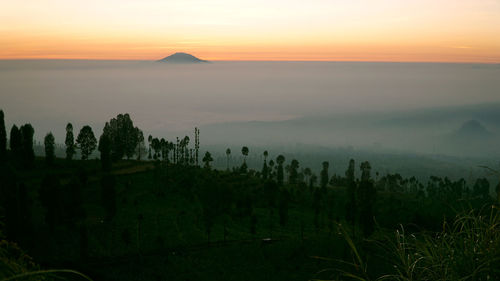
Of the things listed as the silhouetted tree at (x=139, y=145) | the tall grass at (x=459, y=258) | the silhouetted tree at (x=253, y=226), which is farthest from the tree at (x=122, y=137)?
the tall grass at (x=459, y=258)

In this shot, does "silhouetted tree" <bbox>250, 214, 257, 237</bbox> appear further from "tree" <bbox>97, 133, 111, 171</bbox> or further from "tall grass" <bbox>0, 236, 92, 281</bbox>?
"tall grass" <bbox>0, 236, 92, 281</bbox>

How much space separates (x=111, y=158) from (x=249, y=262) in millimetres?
75227

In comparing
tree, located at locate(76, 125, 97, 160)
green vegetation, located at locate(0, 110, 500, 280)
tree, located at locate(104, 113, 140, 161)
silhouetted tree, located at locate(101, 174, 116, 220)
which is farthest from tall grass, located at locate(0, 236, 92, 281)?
tree, located at locate(76, 125, 97, 160)

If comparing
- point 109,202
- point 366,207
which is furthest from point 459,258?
point 366,207

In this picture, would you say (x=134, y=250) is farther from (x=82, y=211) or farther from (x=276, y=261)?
(x=276, y=261)

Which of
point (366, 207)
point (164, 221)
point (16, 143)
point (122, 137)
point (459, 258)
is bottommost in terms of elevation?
point (164, 221)

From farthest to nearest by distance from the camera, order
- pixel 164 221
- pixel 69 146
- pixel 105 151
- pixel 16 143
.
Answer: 1. pixel 69 146
2. pixel 105 151
3. pixel 16 143
4. pixel 164 221

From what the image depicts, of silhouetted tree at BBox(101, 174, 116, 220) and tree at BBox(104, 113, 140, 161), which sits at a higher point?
tree at BBox(104, 113, 140, 161)

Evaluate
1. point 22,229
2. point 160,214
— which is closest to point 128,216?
point 160,214

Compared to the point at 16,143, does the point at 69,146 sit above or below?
below

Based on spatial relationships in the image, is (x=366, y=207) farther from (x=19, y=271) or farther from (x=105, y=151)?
(x=19, y=271)

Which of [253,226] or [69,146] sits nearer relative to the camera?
[253,226]

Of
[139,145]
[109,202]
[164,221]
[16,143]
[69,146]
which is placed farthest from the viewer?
[139,145]

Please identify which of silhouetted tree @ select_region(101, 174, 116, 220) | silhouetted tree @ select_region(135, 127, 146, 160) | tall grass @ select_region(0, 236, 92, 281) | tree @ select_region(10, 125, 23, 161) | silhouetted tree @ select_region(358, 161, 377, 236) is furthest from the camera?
silhouetted tree @ select_region(135, 127, 146, 160)
